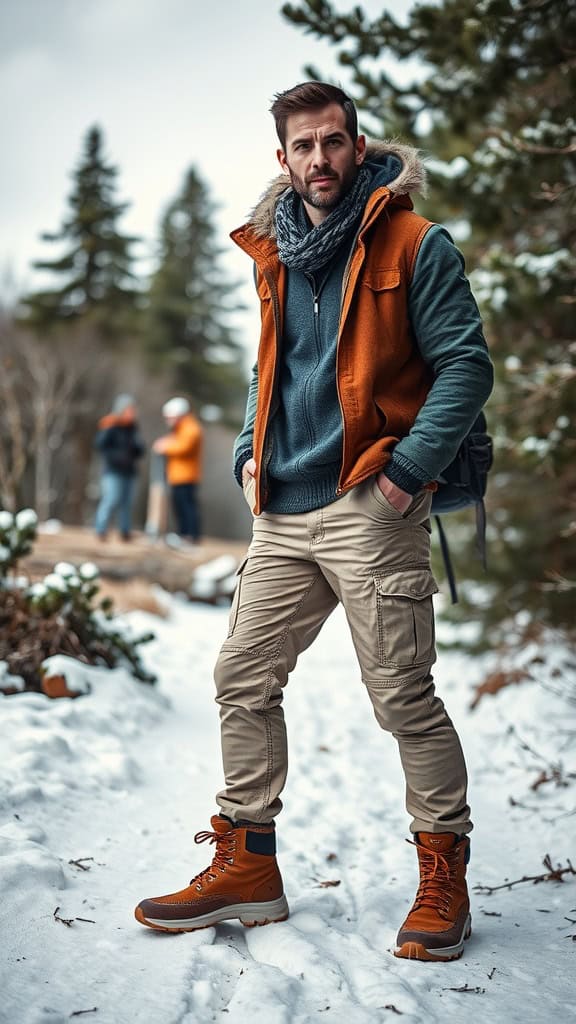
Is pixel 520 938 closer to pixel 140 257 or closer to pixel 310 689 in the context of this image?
pixel 310 689

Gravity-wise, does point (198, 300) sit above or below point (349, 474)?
above

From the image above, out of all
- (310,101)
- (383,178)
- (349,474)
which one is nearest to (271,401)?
(349,474)

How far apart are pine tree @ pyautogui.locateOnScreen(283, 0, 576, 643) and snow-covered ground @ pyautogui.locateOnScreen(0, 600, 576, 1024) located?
119 cm

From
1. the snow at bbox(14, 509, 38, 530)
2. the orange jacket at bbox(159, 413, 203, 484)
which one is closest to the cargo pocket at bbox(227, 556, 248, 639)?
the snow at bbox(14, 509, 38, 530)

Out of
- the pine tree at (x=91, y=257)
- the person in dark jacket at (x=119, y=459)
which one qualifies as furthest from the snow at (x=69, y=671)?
the pine tree at (x=91, y=257)

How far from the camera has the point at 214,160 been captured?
25.2 metres

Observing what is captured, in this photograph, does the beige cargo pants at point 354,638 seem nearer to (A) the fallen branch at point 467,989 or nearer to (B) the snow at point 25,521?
(A) the fallen branch at point 467,989

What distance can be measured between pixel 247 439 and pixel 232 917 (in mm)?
1463

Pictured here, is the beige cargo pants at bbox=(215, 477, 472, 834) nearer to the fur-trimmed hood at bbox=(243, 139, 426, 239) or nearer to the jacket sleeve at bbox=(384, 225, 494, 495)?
the jacket sleeve at bbox=(384, 225, 494, 495)

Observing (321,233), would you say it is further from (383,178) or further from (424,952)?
(424,952)

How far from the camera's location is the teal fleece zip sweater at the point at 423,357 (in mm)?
2289

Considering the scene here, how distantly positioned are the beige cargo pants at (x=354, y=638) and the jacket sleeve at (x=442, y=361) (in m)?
0.15

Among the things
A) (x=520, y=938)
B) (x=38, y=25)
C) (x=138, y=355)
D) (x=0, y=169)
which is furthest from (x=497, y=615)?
(x=0, y=169)

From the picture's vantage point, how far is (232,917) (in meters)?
2.41
